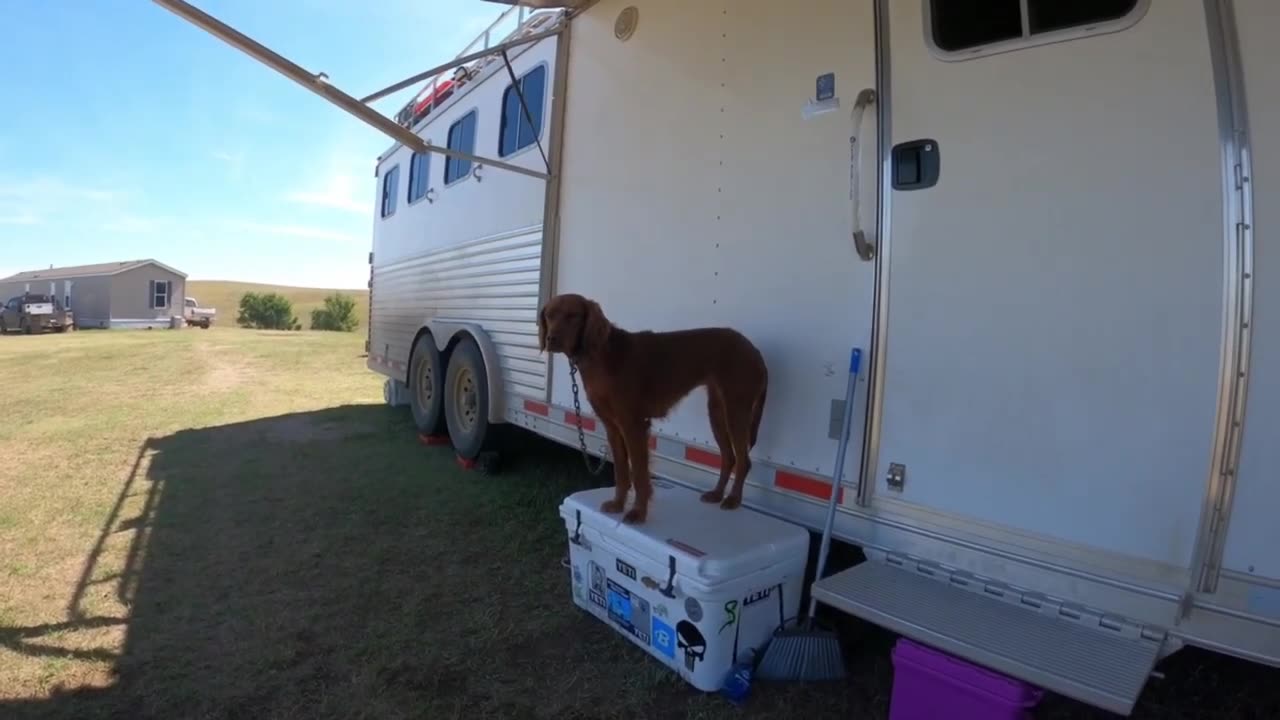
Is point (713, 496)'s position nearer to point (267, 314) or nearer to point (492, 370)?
point (492, 370)

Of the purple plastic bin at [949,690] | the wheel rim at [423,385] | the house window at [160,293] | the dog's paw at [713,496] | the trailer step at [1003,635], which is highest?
the house window at [160,293]

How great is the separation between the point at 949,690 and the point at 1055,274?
1.22 m

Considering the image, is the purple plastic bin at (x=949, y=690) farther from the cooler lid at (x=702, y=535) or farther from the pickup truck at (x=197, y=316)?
the pickup truck at (x=197, y=316)

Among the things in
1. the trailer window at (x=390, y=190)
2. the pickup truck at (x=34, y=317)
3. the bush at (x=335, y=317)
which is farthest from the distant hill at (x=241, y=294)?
the trailer window at (x=390, y=190)

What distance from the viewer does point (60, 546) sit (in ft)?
12.5

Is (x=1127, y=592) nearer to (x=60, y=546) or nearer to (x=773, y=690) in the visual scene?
(x=773, y=690)

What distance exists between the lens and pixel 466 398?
523 cm

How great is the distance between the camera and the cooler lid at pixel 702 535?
7.72ft

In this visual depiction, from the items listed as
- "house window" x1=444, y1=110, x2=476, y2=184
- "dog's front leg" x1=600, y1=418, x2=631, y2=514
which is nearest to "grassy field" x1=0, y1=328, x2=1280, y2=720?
"dog's front leg" x1=600, y1=418, x2=631, y2=514

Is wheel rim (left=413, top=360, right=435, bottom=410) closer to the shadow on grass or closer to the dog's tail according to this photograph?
the shadow on grass

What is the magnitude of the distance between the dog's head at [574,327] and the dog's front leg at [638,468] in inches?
14.0

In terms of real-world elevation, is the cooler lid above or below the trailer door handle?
below

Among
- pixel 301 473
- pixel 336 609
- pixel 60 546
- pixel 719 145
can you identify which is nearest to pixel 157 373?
pixel 301 473

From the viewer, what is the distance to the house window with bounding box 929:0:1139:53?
2.00m
